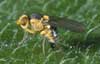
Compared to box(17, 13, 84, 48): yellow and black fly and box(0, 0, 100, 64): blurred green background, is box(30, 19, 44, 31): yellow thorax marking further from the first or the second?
box(0, 0, 100, 64): blurred green background

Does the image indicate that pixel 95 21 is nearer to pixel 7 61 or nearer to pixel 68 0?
pixel 68 0

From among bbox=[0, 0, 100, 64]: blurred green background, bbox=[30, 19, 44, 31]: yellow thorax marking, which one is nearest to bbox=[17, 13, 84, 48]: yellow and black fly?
bbox=[30, 19, 44, 31]: yellow thorax marking

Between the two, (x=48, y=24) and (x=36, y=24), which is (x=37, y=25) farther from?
(x=48, y=24)

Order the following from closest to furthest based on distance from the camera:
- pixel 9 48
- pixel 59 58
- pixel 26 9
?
pixel 59 58 → pixel 9 48 → pixel 26 9

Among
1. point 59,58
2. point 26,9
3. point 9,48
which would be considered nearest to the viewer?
point 59,58

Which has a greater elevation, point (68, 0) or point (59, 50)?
point (68, 0)

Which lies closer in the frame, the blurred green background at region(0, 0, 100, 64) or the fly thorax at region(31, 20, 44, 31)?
the fly thorax at region(31, 20, 44, 31)

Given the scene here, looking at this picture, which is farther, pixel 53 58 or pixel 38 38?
pixel 38 38

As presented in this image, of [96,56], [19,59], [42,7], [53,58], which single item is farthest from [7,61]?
[42,7]
